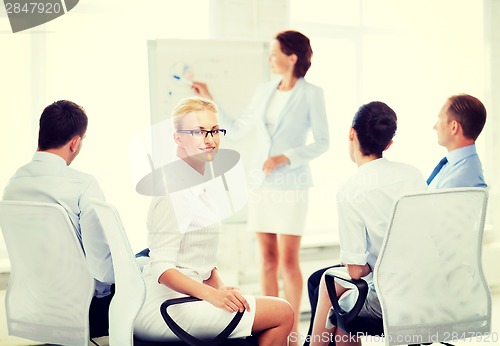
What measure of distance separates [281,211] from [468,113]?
4.01 ft

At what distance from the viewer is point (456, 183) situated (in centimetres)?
265

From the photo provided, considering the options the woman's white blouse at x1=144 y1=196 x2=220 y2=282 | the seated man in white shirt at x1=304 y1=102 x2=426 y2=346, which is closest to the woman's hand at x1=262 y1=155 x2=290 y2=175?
the seated man in white shirt at x1=304 y1=102 x2=426 y2=346

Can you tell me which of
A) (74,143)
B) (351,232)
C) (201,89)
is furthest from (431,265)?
(201,89)

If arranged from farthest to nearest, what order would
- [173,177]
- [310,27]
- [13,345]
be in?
1. [310,27]
2. [13,345]
3. [173,177]

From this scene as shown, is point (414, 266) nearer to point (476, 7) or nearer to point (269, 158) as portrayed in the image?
point (269, 158)

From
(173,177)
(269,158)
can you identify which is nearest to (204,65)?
(269,158)

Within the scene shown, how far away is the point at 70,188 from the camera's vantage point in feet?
7.64

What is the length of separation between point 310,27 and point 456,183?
7.64ft

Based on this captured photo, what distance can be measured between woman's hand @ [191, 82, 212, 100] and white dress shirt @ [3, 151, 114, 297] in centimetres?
163

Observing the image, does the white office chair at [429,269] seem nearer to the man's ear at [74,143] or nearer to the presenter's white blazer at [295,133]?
the man's ear at [74,143]

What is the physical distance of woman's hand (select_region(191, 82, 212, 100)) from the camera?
13.0 ft

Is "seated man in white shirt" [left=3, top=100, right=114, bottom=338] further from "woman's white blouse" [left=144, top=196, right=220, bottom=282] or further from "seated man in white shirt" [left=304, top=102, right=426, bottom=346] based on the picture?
"seated man in white shirt" [left=304, top=102, right=426, bottom=346]

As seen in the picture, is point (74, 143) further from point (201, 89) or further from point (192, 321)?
point (201, 89)

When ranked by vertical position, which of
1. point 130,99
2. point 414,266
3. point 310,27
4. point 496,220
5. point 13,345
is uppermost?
point 310,27
